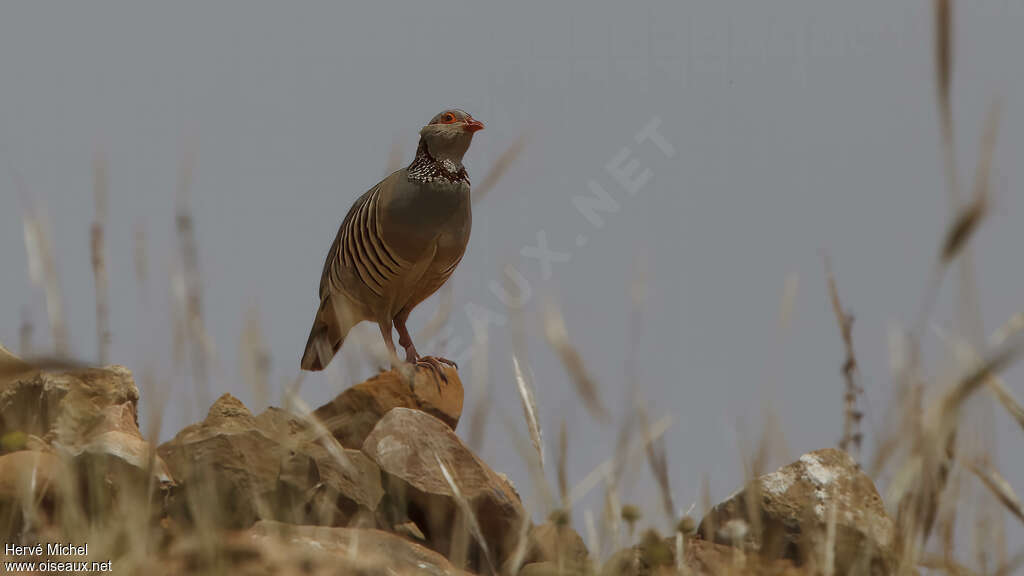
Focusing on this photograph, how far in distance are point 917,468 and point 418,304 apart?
15.6 feet

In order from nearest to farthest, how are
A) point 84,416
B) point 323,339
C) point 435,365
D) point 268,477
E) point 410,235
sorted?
point 268,477 < point 84,416 < point 435,365 < point 410,235 < point 323,339

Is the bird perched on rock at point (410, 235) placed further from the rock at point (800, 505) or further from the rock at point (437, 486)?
the rock at point (800, 505)

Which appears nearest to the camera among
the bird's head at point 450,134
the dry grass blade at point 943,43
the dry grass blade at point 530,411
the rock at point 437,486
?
the dry grass blade at point 943,43

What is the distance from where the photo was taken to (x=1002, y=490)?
2.16 meters

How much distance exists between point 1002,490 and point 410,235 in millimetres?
4403

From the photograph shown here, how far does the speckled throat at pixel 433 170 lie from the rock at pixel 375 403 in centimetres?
126

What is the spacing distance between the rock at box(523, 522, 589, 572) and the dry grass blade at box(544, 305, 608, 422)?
441mm

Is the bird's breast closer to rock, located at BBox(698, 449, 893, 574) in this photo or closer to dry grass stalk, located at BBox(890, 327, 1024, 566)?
rock, located at BBox(698, 449, 893, 574)

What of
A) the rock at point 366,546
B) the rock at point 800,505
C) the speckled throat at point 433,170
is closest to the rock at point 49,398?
the rock at point 366,546

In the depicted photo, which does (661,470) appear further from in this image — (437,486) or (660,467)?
(437,486)

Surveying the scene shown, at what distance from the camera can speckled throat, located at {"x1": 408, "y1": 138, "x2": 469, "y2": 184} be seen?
6.32 metres

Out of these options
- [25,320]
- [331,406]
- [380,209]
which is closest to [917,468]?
[25,320]

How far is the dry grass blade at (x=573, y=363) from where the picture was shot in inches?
99.0

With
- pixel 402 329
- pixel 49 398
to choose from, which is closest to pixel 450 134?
pixel 402 329
